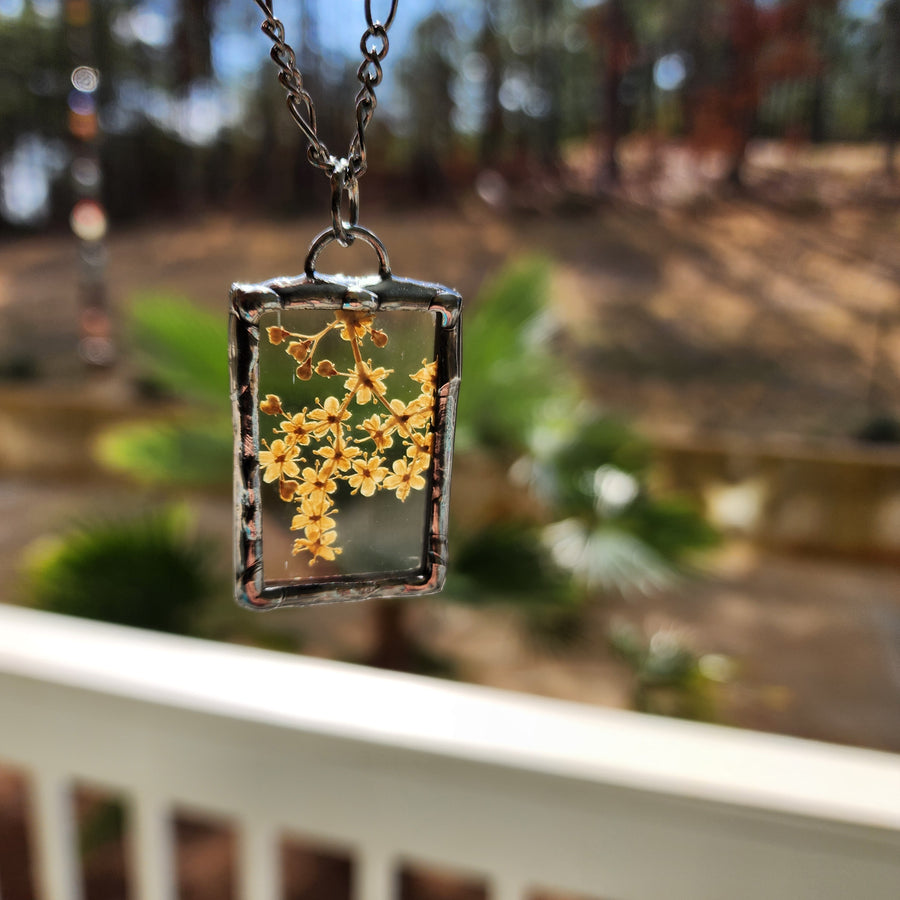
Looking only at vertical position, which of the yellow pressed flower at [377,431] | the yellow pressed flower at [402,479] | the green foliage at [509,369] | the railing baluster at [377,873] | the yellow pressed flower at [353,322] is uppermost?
the yellow pressed flower at [353,322]

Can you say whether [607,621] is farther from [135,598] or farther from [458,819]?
[458,819]

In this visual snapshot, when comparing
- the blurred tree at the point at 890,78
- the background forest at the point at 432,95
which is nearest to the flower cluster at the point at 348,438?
the background forest at the point at 432,95

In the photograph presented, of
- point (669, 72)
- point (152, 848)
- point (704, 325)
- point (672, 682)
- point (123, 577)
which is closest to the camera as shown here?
point (152, 848)

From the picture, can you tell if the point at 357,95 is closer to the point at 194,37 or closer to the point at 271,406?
the point at 271,406

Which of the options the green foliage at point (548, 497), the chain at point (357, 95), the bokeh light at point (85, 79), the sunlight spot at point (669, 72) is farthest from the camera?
the bokeh light at point (85, 79)

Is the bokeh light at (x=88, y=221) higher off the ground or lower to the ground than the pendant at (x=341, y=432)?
higher

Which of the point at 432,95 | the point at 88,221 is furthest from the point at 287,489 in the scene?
the point at 88,221

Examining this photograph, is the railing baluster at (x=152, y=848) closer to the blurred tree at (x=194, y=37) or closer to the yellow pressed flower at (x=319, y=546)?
the yellow pressed flower at (x=319, y=546)

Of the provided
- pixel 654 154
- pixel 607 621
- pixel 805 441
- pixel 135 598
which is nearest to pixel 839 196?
pixel 654 154
